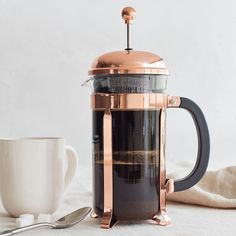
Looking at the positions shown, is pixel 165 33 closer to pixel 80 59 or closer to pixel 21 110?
pixel 80 59

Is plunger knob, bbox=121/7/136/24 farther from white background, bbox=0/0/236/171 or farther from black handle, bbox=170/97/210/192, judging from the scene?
white background, bbox=0/0/236/171

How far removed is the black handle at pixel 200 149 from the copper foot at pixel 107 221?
3.5 inches

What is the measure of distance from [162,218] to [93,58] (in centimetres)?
50

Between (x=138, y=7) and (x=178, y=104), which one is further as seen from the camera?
(x=138, y=7)

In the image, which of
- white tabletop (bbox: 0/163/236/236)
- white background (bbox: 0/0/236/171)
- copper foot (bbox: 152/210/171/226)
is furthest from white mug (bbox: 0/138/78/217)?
white background (bbox: 0/0/236/171)

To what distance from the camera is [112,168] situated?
644 millimetres

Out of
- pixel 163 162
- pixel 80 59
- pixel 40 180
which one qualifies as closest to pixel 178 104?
pixel 163 162

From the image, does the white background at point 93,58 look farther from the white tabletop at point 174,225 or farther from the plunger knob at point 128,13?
the plunger knob at point 128,13

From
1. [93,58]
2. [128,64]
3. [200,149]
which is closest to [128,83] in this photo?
A: [128,64]

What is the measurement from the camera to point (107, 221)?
2.09ft

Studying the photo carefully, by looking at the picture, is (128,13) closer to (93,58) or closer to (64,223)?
(64,223)

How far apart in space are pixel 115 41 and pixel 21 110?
23cm

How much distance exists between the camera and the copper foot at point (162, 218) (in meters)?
0.65

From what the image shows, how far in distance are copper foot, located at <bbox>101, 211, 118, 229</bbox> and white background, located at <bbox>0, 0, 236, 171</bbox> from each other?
0.45m
